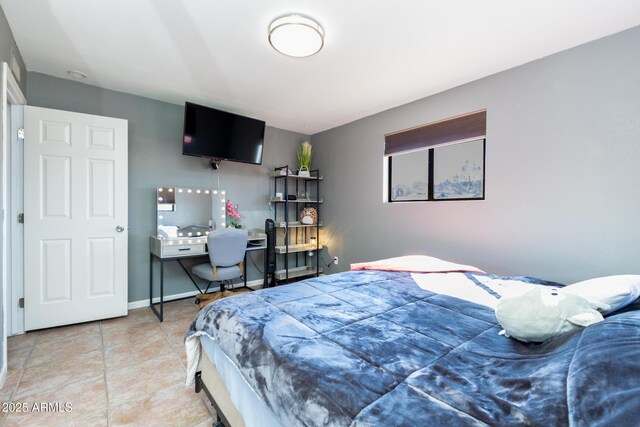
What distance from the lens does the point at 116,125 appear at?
9.33 feet

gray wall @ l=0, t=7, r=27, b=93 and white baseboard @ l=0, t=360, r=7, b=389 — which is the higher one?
gray wall @ l=0, t=7, r=27, b=93

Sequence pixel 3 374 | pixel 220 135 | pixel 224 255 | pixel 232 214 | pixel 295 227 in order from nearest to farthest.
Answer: pixel 3 374, pixel 224 255, pixel 220 135, pixel 232 214, pixel 295 227

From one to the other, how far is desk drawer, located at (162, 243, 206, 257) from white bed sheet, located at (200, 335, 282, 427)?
175cm

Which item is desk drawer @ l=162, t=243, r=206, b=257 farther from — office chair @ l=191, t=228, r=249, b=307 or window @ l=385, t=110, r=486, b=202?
window @ l=385, t=110, r=486, b=202

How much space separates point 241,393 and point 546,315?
121 cm

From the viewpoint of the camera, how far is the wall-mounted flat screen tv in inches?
123

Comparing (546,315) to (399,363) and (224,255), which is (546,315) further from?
(224,255)

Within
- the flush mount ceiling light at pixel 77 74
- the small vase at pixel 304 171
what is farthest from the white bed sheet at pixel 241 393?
the small vase at pixel 304 171

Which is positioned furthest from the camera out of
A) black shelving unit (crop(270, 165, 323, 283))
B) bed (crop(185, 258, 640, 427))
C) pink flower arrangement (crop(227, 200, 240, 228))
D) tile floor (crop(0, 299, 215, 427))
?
black shelving unit (crop(270, 165, 323, 283))

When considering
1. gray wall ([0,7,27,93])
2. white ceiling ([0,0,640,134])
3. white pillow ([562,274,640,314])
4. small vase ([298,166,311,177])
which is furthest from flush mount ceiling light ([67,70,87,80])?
white pillow ([562,274,640,314])

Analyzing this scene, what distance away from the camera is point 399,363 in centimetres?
91

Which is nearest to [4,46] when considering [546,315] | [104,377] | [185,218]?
[185,218]

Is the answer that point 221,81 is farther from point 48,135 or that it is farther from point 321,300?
point 321,300

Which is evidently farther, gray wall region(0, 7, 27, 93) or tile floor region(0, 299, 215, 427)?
gray wall region(0, 7, 27, 93)
